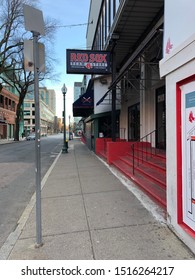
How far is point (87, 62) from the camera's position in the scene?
1188cm

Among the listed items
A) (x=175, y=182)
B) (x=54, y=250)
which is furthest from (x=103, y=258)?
(x=175, y=182)

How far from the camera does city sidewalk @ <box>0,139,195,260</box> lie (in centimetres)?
344

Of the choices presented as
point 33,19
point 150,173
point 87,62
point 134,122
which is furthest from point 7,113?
point 33,19

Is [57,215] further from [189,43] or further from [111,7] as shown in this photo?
[111,7]

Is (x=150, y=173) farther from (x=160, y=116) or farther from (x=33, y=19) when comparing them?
(x=33, y=19)

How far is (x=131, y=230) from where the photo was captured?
13.7 feet

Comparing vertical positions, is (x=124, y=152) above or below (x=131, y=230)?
above

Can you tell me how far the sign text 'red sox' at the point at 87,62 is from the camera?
11.7 m

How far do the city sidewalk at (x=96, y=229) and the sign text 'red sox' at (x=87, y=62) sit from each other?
673 cm

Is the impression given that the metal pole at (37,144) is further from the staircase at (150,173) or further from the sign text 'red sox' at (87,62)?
the sign text 'red sox' at (87,62)

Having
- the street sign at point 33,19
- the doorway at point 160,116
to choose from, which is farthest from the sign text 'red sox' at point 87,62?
the street sign at point 33,19

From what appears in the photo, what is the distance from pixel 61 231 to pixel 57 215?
0.83 meters

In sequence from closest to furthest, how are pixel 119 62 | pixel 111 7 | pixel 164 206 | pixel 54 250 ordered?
pixel 54 250, pixel 164 206, pixel 111 7, pixel 119 62

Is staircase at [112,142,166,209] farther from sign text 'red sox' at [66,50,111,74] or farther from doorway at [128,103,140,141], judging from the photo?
Result: sign text 'red sox' at [66,50,111,74]
